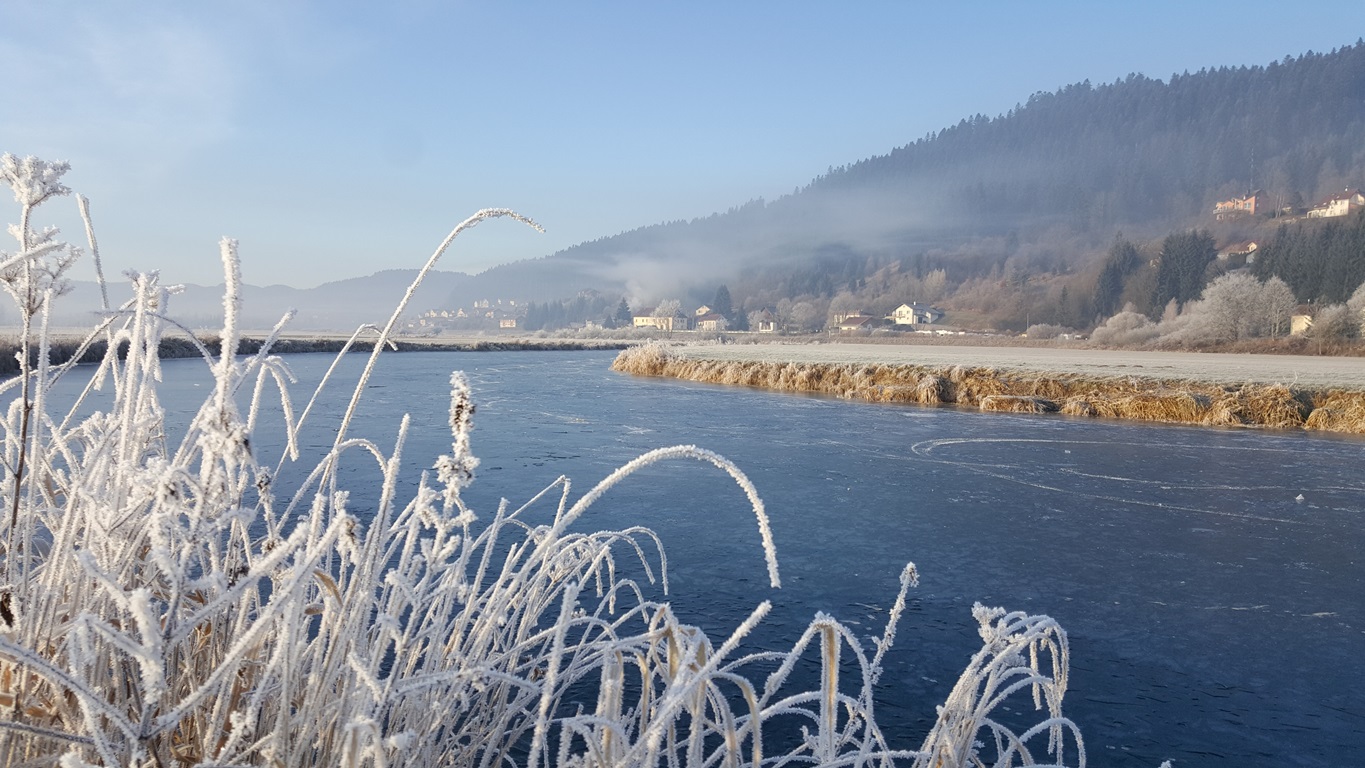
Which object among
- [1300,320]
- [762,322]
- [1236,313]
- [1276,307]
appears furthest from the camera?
[762,322]

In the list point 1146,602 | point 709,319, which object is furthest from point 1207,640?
point 709,319

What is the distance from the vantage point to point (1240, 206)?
16012 centimetres

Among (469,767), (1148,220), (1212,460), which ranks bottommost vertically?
(1212,460)

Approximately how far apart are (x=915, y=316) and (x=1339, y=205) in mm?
66699

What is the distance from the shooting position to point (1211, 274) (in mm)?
104875

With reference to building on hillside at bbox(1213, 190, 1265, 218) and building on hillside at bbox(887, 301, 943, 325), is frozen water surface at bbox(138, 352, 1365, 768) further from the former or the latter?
building on hillside at bbox(1213, 190, 1265, 218)

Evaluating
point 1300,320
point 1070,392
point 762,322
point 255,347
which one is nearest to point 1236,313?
point 1300,320

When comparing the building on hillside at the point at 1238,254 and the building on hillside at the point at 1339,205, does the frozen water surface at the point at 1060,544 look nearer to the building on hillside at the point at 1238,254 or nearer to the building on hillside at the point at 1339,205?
the building on hillside at the point at 1238,254

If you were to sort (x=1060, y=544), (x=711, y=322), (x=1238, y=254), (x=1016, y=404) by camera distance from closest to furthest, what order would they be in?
1. (x=1060, y=544)
2. (x=1016, y=404)
3. (x=1238, y=254)
4. (x=711, y=322)

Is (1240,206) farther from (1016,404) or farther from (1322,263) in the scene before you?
(1016,404)

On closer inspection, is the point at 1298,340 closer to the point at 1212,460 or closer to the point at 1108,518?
the point at 1212,460

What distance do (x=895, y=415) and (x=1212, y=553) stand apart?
11067mm

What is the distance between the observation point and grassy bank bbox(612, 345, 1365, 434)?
18141mm

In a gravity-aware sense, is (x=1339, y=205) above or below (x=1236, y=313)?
above
